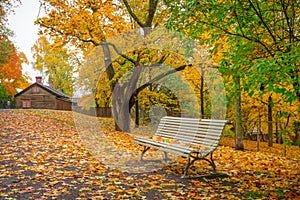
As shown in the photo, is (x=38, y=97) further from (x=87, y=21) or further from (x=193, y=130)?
(x=193, y=130)

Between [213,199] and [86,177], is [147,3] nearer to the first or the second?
[86,177]

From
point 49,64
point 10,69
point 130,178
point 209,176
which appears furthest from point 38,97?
point 209,176

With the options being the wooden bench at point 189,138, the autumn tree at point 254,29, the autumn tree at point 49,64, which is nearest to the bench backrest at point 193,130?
the wooden bench at point 189,138

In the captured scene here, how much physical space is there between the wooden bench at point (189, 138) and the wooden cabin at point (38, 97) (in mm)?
31096

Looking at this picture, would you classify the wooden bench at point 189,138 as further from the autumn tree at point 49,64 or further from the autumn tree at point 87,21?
the autumn tree at point 49,64

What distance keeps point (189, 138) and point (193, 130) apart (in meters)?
0.18

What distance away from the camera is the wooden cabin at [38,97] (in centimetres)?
3556

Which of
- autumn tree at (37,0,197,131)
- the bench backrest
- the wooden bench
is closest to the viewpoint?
the wooden bench

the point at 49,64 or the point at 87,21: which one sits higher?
the point at 49,64

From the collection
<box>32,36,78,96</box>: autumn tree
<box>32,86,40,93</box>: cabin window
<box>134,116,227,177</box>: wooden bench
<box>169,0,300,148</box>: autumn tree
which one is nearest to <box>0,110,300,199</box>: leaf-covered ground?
<box>134,116,227,177</box>: wooden bench

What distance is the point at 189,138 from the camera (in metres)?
5.46

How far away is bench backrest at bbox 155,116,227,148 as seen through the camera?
15.9ft

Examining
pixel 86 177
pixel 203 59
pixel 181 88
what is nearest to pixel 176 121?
pixel 86 177

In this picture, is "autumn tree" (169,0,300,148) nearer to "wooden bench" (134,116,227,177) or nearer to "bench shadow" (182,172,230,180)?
"wooden bench" (134,116,227,177)
